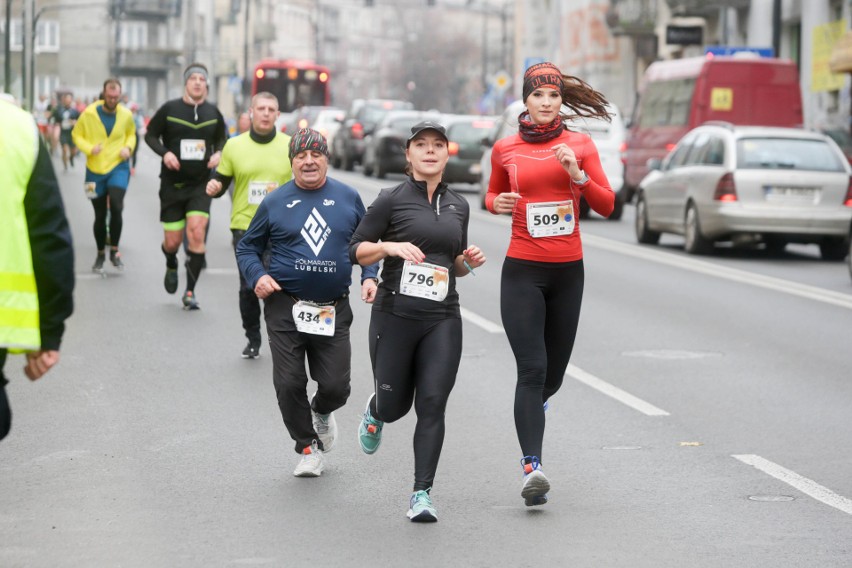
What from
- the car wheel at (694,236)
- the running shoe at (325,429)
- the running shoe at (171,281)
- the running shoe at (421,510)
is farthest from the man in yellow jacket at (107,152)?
the running shoe at (421,510)

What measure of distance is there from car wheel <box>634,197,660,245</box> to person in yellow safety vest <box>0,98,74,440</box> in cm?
1918

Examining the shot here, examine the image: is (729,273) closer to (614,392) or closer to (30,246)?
(614,392)

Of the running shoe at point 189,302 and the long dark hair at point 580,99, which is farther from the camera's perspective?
the running shoe at point 189,302

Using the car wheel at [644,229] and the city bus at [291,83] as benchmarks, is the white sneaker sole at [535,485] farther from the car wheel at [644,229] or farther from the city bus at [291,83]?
the city bus at [291,83]

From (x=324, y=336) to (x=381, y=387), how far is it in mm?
713

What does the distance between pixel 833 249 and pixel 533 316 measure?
15039mm

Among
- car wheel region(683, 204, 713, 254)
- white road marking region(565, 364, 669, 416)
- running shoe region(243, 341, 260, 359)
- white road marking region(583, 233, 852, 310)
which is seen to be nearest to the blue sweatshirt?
white road marking region(565, 364, 669, 416)

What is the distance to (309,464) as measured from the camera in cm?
803

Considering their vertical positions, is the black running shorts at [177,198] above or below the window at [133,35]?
below

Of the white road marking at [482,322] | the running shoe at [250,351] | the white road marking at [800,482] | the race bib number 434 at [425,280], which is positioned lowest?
the white road marking at [800,482]

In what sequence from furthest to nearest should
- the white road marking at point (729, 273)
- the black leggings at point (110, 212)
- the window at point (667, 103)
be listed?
the window at point (667, 103) < the black leggings at point (110, 212) < the white road marking at point (729, 273)

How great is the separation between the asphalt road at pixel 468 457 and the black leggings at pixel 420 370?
303 millimetres

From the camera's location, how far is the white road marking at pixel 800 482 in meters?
7.50

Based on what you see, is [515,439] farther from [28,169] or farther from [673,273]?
[673,273]
